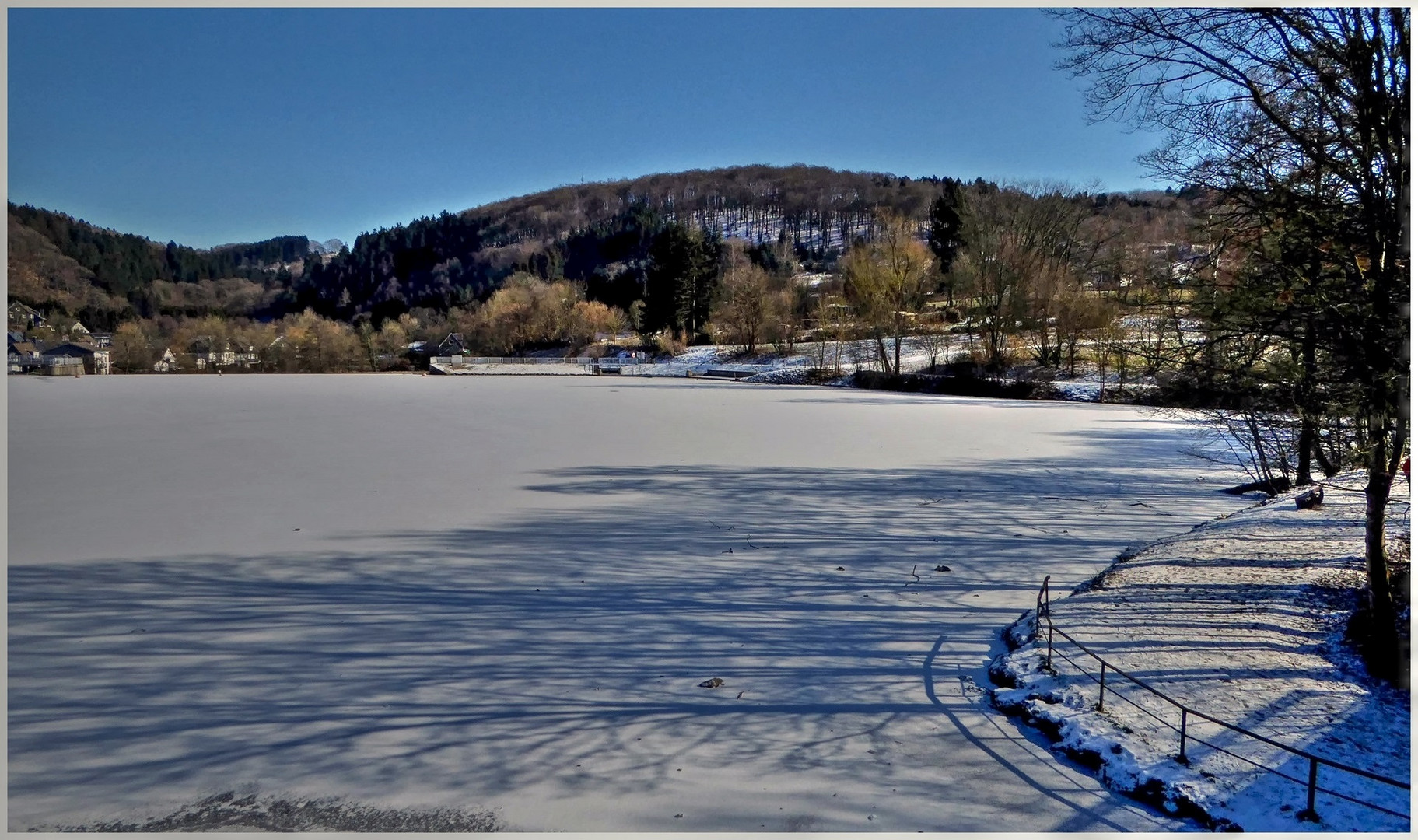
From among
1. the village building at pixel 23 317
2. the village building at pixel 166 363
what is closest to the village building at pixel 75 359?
the village building at pixel 166 363

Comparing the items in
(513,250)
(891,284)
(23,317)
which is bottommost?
(23,317)

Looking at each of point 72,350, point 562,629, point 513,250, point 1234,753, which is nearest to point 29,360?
point 72,350

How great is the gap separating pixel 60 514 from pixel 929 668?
832cm

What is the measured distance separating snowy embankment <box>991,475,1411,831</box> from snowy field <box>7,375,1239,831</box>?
22 centimetres

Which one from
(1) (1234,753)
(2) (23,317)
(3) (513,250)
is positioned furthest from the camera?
(3) (513,250)

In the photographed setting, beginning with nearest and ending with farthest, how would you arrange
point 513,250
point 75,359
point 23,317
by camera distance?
point 23,317 < point 75,359 < point 513,250

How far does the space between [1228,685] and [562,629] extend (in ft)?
11.3

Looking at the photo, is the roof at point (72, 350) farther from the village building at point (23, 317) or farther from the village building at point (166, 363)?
the village building at point (23, 317)

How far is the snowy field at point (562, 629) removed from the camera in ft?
10.5

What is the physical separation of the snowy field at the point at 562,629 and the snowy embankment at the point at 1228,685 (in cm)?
22

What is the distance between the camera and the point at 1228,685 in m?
3.94

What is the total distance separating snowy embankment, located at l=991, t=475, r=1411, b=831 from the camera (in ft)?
10.1

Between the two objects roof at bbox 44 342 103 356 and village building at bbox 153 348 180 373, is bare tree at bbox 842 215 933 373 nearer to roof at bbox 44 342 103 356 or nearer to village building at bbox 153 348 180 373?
roof at bbox 44 342 103 356

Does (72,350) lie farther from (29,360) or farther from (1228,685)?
(1228,685)
